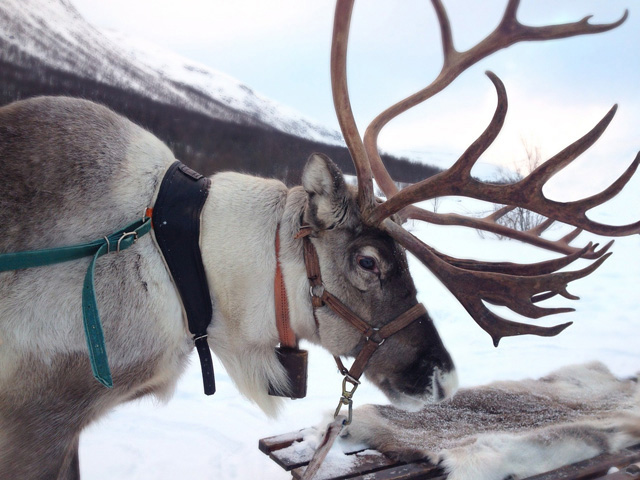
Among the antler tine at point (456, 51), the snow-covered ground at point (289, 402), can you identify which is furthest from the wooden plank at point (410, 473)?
the antler tine at point (456, 51)

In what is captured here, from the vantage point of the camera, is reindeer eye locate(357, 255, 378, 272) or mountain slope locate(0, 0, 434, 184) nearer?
reindeer eye locate(357, 255, 378, 272)

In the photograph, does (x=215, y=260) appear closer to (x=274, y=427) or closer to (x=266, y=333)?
(x=266, y=333)

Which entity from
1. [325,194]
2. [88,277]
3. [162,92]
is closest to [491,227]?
[325,194]

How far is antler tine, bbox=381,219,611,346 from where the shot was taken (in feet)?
5.66

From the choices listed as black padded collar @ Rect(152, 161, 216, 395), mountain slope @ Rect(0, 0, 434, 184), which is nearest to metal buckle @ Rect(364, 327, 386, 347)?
black padded collar @ Rect(152, 161, 216, 395)

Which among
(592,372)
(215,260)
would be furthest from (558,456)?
(215,260)

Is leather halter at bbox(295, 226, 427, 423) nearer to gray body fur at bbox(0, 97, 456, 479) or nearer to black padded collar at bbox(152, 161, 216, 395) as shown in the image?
gray body fur at bbox(0, 97, 456, 479)

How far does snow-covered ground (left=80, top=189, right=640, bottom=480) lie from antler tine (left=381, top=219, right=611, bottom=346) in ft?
4.07

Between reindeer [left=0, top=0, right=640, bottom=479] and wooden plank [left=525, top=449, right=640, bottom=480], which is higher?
reindeer [left=0, top=0, right=640, bottom=479]

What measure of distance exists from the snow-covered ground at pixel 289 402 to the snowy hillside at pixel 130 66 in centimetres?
226

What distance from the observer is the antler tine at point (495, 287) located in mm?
1726

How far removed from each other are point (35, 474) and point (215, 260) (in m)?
0.85

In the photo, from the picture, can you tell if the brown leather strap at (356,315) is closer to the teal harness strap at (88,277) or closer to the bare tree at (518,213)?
the teal harness strap at (88,277)

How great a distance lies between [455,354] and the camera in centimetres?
443
